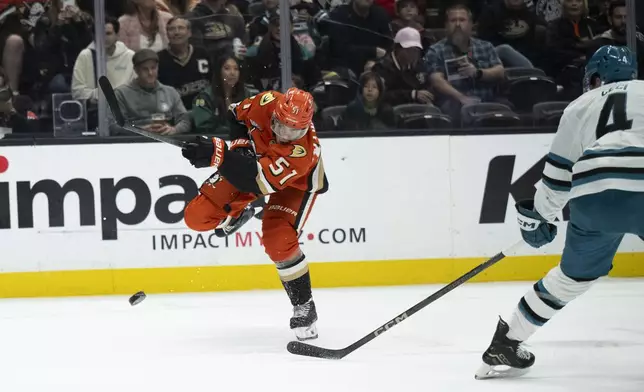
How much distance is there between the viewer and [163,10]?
217 inches

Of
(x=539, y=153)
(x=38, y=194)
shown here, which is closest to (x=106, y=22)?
(x=38, y=194)

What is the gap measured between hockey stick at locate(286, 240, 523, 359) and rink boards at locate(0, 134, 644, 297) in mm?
1819

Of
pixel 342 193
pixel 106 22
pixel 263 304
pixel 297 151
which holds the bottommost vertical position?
pixel 263 304

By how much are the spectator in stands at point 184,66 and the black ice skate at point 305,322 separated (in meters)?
1.99

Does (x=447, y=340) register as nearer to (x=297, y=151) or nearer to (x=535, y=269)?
(x=297, y=151)

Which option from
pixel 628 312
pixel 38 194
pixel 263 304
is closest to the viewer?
pixel 628 312

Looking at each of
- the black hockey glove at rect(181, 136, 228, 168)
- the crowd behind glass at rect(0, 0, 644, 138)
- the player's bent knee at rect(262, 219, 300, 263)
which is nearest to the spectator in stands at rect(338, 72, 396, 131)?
the crowd behind glass at rect(0, 0, 644, 138)

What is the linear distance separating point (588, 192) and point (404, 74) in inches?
120

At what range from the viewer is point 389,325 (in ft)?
11.1

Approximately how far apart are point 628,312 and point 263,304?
5.92ft

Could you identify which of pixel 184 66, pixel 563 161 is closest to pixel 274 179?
pixel 563 161

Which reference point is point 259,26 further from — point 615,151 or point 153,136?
point 615,151

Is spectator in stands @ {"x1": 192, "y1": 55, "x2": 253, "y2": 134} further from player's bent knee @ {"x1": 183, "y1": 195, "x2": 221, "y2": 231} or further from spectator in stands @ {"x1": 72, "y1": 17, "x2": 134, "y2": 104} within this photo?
player's bent knee @ {"x1": 183, "y1": 195, "x2": 221, "y2": 231}

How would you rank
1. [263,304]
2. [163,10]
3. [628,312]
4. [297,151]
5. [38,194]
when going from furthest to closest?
[163,10]
[38,194]
[263,304]
[628,312]
[297,151]
